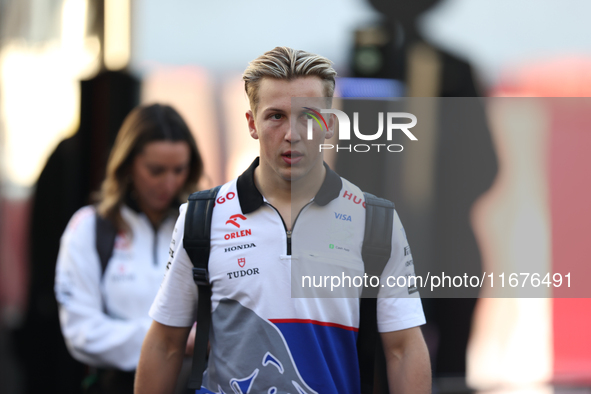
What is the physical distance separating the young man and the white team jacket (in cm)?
75

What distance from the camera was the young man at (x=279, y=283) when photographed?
65.5 inches

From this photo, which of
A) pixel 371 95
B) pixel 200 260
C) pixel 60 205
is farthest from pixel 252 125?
pixel 60 205

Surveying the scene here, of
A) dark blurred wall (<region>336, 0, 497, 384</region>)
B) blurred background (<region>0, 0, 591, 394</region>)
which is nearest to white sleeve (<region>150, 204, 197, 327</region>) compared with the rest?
dark blurred wall (<region>336, 0, 497, 384</region>)

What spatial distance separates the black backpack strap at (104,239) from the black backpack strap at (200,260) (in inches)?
39.5

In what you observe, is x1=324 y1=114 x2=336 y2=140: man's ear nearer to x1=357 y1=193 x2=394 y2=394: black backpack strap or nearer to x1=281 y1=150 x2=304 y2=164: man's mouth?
x1=281 y1=150 x2=304 y2=164: man's mouth

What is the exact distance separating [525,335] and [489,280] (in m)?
1.36

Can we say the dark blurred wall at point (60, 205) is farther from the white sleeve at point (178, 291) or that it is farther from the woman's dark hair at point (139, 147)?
the white sleeve at point (178, 291)

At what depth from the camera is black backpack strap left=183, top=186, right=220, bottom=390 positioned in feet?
5.76

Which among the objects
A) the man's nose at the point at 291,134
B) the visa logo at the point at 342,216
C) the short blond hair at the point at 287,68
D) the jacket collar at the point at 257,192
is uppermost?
the short blond hair at the point at 287,68

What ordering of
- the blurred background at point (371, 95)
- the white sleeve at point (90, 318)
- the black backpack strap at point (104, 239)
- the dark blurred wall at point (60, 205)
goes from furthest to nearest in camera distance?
the dark blurred wall at point (60, 205)
the blurred background at point (371, 95)
the black backpack strap at point (104, 239)
the white sleeve at point (90, 318)

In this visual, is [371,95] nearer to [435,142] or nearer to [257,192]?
[435,142]

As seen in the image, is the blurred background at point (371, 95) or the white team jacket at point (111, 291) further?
the blurred background at point (371, 95)

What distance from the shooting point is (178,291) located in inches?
71.2

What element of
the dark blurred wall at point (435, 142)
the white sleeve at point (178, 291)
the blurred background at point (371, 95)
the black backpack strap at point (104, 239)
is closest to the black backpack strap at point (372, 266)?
the white sleeve at point (178, 291)
